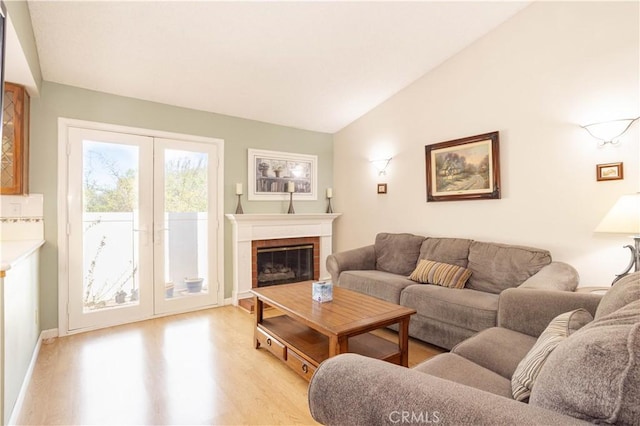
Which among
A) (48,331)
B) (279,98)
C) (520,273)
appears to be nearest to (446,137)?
(520,273)

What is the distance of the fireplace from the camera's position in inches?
167

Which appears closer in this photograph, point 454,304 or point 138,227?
point 454,304

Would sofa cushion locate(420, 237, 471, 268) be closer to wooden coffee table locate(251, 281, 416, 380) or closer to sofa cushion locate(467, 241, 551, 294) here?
sofa cushion locate(467, 241, 551, 294)

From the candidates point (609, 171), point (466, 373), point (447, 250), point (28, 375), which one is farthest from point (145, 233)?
point (609, 171)

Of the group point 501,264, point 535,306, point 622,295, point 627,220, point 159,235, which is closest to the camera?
point 622,295

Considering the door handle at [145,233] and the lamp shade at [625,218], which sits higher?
the lamp shade at [625,218]

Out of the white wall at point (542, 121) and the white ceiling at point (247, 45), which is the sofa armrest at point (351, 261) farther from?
the white ceiling at point (247, 45)

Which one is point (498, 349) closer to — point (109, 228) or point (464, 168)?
point (464, 168)

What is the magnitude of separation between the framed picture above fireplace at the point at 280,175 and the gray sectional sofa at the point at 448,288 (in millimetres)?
1320

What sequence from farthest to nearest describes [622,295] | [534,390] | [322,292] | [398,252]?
[398,252] → [322,292] → [622,295] → [534,390]

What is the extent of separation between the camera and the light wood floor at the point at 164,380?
1859mm

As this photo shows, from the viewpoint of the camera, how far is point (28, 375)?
2.23 meters

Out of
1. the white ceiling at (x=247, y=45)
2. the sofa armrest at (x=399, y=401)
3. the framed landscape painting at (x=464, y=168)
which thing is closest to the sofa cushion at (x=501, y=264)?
the framed landscape painting at (x=464, y=168)

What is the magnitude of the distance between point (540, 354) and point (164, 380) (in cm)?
225
